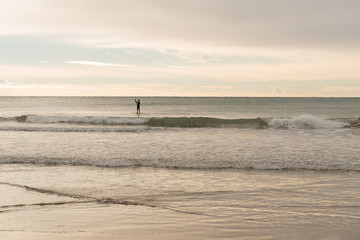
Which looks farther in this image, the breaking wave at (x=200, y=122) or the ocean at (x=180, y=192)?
the breaking wave at (x=200, y=122)

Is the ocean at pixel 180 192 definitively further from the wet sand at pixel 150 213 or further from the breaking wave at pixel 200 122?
the breaking wave at pixel 200 122

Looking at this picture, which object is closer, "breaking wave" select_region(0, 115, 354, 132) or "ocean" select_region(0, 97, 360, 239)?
"ocean" select_region(0, 97, 360, 239)

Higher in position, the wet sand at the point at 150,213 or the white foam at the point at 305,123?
the white foam at the point at 305,123

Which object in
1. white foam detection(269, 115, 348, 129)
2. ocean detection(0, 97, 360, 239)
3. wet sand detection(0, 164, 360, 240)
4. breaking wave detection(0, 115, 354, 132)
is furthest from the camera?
breaking wave detection(0, 115, 354, 132)

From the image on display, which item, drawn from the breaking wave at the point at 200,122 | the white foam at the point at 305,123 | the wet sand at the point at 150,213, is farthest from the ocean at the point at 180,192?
the breaking wave at the point at 200,122

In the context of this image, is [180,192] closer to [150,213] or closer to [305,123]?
[150,213]

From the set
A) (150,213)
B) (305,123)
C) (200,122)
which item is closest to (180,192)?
(150,213)

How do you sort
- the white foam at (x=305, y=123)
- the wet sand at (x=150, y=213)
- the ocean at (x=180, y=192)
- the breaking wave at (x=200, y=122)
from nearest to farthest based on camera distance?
the wet sand at (x=150, y=213) < the ocean at (x=180, y=192) < the white foam at (x=305, y=123) < the breaking wave at (x=200, y=122)

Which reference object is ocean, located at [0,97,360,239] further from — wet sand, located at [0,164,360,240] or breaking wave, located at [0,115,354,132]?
breaking wave, located at [0,115,354,132]

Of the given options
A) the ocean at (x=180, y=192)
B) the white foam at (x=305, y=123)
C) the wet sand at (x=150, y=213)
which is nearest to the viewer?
the wet sand at (x=150, y=213)

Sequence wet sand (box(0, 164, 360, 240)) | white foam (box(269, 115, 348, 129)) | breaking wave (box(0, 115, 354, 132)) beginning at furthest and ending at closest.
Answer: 1. breaking wave (box(0, 115, 354, 132))
2. white foam (box(269, 115, 348, 129))
3. wet sand (box(0, 164, 360, 240))

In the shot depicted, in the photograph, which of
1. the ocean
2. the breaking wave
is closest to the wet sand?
the ocean

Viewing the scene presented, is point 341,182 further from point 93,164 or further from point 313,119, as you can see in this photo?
point 313,119

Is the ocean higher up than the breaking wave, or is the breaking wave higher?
the breaking wave
